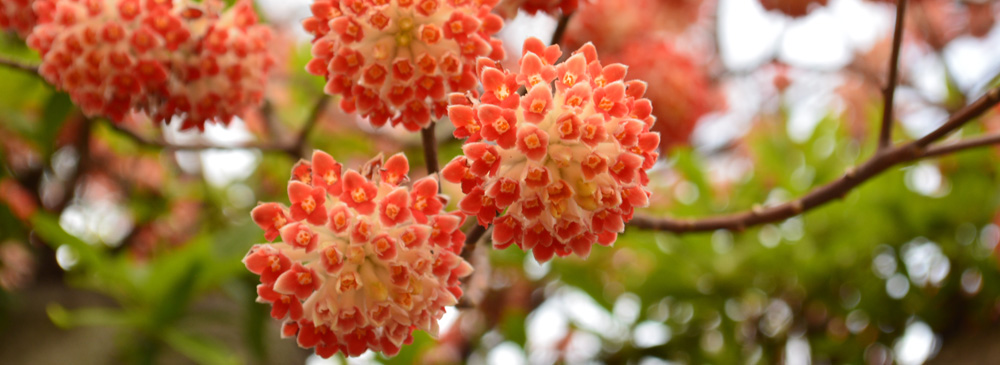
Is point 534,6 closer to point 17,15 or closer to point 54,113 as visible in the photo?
point 17,15

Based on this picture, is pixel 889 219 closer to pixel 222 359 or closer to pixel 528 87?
pixel 528 87

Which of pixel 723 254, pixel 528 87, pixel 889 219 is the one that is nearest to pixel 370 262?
pixel 528 87

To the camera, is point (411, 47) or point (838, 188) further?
point (838, 188)

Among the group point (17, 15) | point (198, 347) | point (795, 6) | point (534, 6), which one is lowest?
point (198, 347)

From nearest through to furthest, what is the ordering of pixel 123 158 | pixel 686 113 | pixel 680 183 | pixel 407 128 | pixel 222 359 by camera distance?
pixel 407 128 < pixel 222 359 < pixel 686 113 < pixel 680 183 < pixel 123 158

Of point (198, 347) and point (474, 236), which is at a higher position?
point (474, 236)

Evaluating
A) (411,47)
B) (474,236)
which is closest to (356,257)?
(474,236)

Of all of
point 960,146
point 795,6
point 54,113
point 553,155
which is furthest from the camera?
point 795,6
